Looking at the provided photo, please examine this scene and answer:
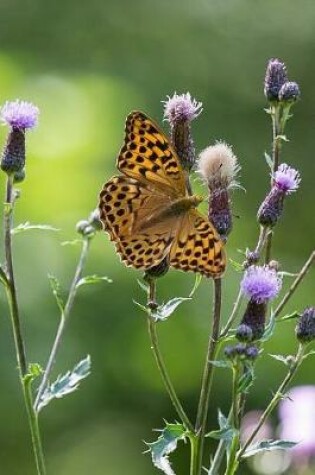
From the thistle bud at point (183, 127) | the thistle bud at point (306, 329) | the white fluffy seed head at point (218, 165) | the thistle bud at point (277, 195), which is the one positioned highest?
the thistle bud at point (183, 127)

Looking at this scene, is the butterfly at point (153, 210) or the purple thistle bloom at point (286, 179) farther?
the purple thistle bloom at point (286, 179)

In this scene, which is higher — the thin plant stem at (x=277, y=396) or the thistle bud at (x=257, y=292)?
the thistle bud at (x=257, y=292)

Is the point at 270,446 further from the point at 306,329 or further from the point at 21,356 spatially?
the point at 21,356

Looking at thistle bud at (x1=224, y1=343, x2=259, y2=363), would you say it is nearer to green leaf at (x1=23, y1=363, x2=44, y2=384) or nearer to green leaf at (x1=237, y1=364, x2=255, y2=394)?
green leaf at (x1=237, y1=364, x2=255, y2=394)

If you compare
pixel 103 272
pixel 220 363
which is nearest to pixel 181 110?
pixel 220 363

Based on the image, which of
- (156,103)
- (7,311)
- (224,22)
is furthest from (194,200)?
(224,22)

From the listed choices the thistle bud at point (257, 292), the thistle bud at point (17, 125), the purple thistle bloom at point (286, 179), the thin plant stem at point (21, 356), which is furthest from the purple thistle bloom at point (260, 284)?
the thistle bud at point (17, 125)

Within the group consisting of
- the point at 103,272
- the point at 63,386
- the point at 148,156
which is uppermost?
the point at 148,156

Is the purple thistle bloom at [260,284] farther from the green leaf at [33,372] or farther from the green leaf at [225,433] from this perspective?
the green leaf at [33,372]
